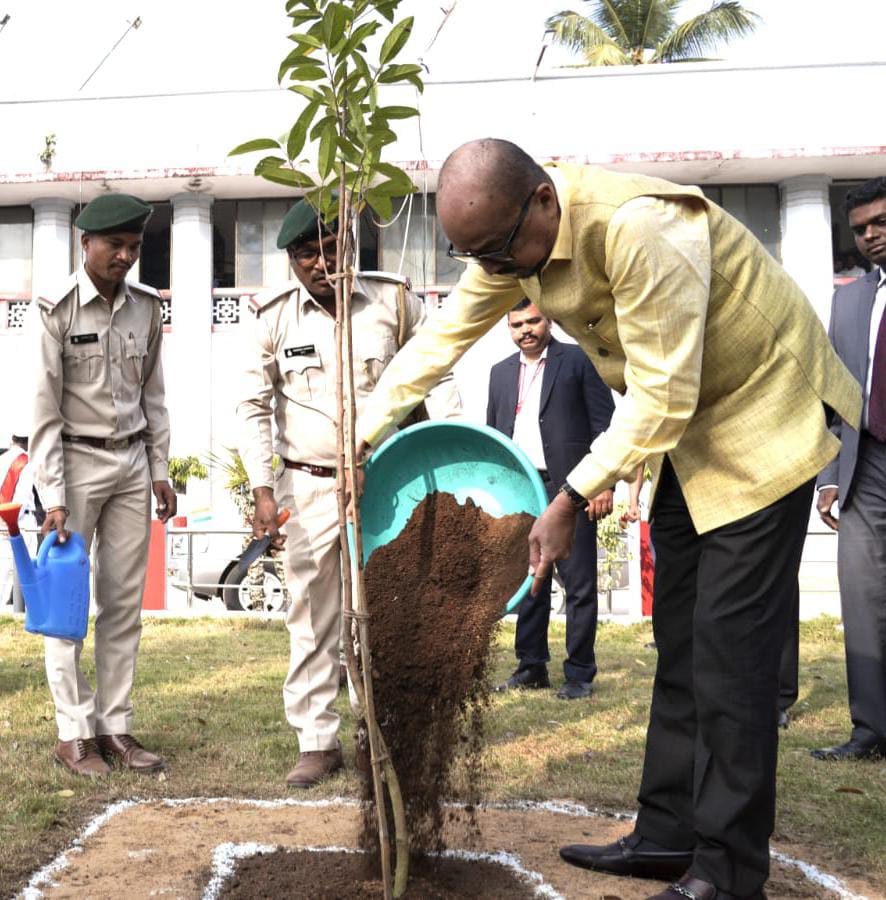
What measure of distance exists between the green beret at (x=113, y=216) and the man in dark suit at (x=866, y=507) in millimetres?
3088

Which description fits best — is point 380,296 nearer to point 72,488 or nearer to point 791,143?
point 72,488

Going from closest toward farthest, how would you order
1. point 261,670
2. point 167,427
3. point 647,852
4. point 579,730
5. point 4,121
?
point 647,852, point 167,427, point 579,730, point 261,670, point 4,121

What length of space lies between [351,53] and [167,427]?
267 centimetres

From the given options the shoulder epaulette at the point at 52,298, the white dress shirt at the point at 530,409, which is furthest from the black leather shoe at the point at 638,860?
the white dress shirt at the point at 530,409

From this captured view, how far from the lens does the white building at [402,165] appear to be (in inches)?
690

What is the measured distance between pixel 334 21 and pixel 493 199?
0.58 m

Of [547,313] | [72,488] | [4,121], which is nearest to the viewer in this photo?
[547,313]

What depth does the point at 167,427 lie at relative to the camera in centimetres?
513

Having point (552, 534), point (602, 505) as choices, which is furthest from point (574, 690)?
point (552, 534)

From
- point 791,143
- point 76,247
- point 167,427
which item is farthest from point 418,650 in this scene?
point 76,247

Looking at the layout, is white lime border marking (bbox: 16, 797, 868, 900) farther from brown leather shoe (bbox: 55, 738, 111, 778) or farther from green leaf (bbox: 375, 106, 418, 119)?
green leaf (bbox: 375, 106, 418, 119)

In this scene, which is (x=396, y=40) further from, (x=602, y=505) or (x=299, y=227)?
(x=602, y=505)

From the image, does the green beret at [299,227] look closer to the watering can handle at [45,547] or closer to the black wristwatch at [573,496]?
the watering can handle at [45,547]

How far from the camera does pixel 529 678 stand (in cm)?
661
